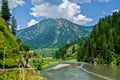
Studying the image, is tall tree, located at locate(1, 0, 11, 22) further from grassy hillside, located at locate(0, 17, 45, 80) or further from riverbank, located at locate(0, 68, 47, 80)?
riverbank, located at locate(0, 68, 47, 80)

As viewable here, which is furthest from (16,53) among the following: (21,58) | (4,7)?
(4,7)

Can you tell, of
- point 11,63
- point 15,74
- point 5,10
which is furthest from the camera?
point 5,10

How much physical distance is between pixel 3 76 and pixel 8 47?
20.7 meters

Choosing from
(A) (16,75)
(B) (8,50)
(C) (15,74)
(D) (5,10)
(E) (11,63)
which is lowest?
(A) (16,75)

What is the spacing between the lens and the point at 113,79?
132m

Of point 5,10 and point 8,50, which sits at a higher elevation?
point 5,10

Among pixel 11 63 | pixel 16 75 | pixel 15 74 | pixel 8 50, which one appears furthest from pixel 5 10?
pixel 15 74

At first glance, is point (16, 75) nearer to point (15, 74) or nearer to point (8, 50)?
point (15, 74)

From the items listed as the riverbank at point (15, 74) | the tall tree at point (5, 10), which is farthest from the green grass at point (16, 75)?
the tall tree at point (5, 10)

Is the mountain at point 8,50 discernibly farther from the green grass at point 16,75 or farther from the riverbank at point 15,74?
the green grass at point 16,75

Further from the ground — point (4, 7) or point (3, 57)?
point (4, 7)

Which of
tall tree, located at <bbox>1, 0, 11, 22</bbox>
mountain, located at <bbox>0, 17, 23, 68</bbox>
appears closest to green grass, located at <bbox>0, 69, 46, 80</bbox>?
mountain, located at <bbox>0, 17, 23, 68</bbox>

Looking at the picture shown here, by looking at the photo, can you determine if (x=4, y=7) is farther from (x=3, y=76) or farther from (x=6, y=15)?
(x=3, y=76)

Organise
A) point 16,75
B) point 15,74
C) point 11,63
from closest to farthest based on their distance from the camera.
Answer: point 15,74
point 16,75
point 11,63
